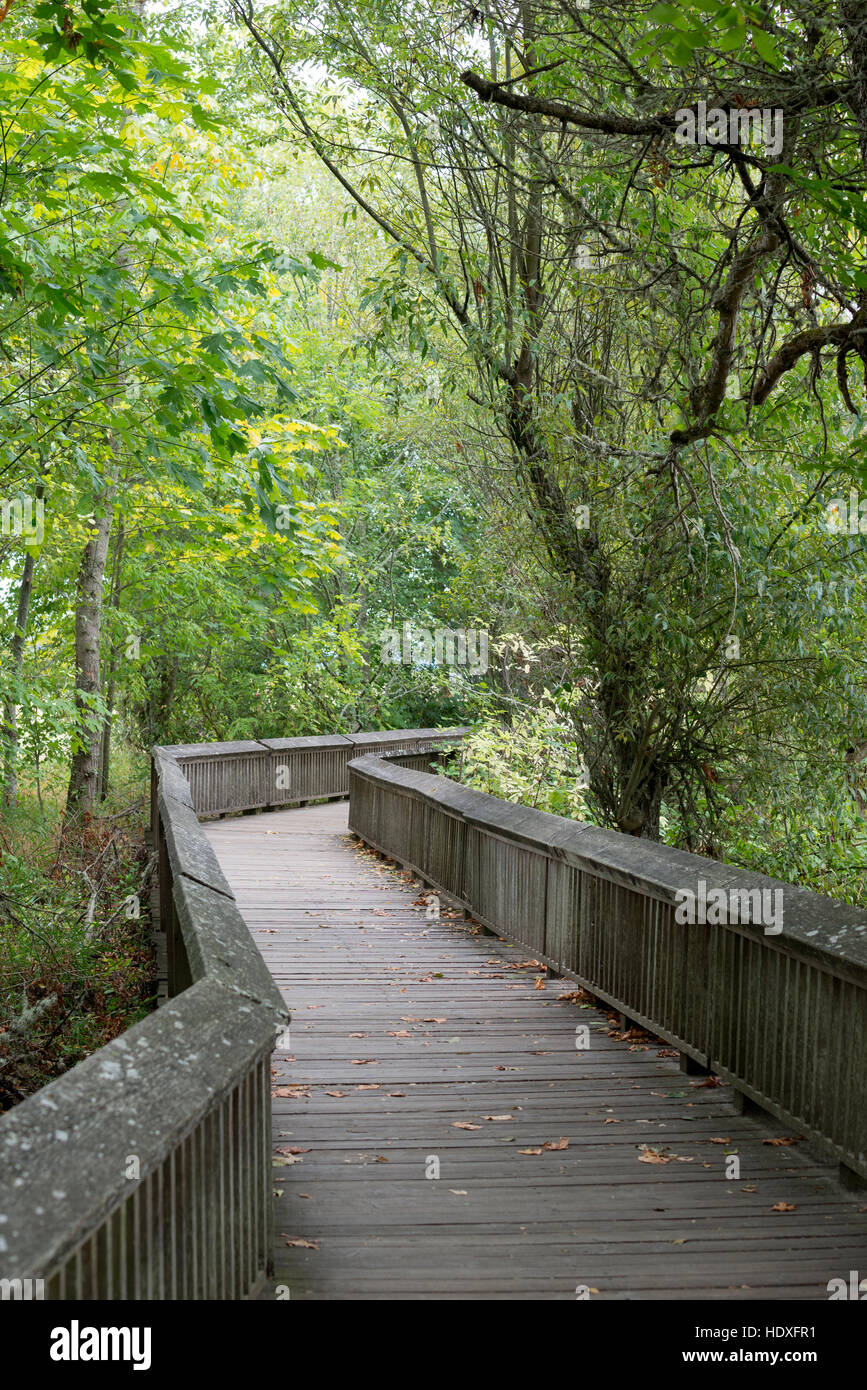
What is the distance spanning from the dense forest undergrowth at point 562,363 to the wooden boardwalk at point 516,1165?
2720 mm

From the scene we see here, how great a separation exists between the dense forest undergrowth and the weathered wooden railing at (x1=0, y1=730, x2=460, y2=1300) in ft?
11.3

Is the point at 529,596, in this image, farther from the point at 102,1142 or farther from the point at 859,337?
the point at 102,1142

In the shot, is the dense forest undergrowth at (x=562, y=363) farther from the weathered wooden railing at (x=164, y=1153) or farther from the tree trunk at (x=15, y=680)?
the weathered wooden railing at (x=164, y=1153)

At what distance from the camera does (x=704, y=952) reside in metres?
5.52

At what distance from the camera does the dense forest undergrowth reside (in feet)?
21.6

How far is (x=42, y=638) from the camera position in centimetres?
2020

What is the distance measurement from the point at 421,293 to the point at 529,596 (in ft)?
12.0

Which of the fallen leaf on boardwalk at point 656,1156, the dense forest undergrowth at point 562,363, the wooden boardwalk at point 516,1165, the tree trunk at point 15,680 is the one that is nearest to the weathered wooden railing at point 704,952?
the wooden boardwalk at point 516,1165

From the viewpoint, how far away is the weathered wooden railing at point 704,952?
4363 mm

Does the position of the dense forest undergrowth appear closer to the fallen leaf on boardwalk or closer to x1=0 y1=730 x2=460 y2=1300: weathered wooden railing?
x1=0 y1=730 x2=460 y2=1300: weathered wooden railing

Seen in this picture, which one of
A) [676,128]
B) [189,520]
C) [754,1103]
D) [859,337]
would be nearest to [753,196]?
[676,128]

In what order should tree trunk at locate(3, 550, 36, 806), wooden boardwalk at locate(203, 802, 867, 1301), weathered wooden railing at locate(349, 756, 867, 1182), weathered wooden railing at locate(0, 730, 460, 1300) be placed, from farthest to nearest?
tree trunk at locate(3, 550, 36, 806) < weathered wooden railing at locate(349, 756, 867, 1182) < wooden boardwalk at locate(203, 802, 867, 1301) < weathered wooden railing at locate(0, 730, 460, 1300)

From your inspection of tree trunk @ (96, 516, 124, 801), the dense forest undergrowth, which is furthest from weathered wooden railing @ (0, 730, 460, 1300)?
tree trunk @ (96, 516, 124, 801)

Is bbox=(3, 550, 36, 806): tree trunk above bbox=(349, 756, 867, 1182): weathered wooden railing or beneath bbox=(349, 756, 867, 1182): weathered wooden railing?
above
